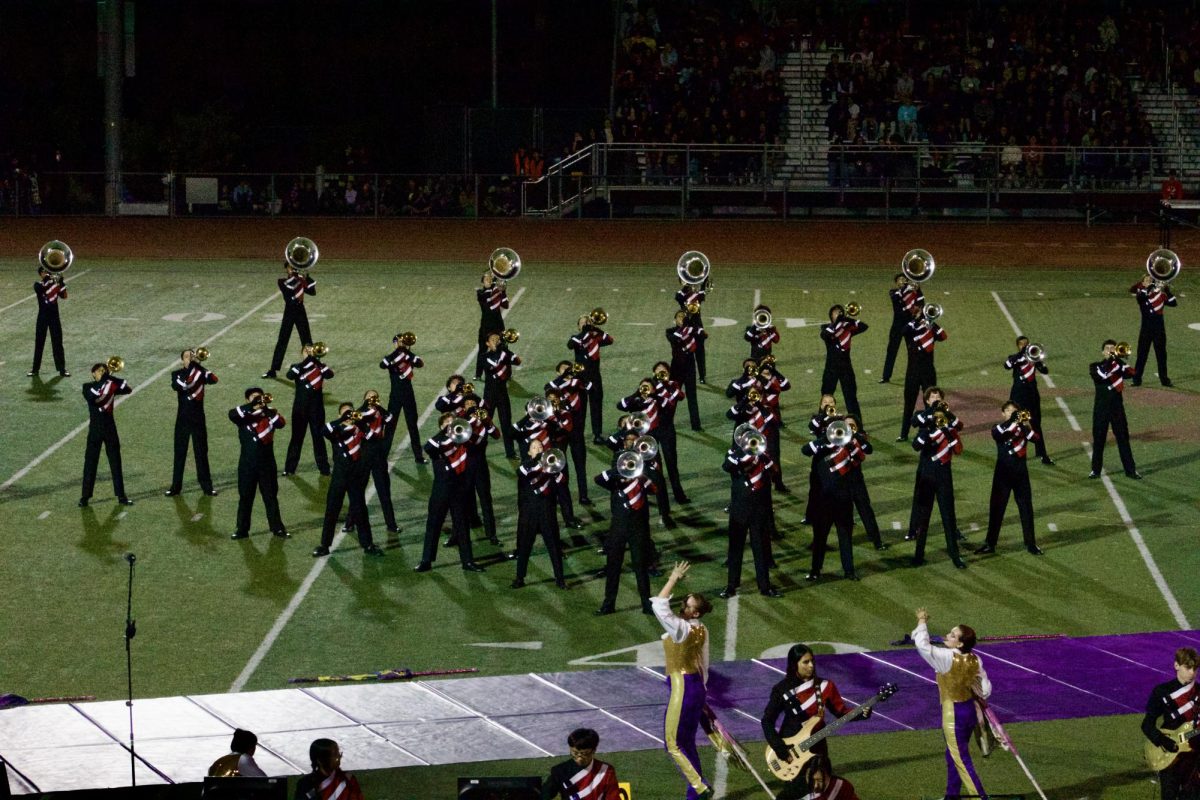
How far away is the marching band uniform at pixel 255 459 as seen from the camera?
49.8ft

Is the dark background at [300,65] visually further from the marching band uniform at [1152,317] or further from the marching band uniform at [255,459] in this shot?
the marching band uniform at [255,459]

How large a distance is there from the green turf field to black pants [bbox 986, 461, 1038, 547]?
0.33 meters

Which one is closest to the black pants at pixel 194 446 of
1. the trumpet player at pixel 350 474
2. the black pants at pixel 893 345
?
the trumpet player at pixel 350 474

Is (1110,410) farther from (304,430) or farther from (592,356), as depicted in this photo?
(304,430)

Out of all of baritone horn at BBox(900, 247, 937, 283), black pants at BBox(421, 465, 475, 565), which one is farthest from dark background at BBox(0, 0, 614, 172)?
black pants at BBox(421, 465, 475, 565)

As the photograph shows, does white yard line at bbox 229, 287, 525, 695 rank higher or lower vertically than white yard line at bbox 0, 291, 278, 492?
lower

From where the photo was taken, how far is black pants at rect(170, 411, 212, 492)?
16.6m

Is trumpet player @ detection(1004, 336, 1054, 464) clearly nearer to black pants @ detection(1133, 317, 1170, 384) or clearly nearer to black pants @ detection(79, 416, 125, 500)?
black pants @ detection(1133, 317, 1170, 384)

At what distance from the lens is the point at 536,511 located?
13945 mm

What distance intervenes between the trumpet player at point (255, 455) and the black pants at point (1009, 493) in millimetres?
5894

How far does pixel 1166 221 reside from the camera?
29797 millimetres

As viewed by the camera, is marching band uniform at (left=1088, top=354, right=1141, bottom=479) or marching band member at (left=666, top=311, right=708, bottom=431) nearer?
marching band uniform at (left=1088, top=354, right=1141, bottom=479)

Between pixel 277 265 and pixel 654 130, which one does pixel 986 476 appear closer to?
pixel 277 265

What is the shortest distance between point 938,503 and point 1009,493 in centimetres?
68
